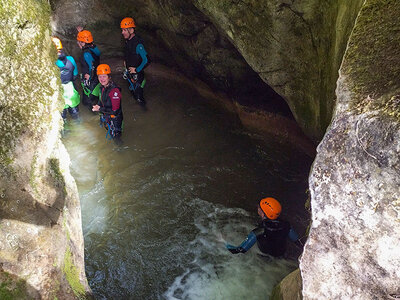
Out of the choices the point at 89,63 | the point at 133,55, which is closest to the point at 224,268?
the point at 133,55

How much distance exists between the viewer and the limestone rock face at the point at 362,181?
2.32 m

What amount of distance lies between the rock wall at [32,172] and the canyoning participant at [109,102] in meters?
2.92

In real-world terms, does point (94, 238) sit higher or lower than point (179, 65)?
lower

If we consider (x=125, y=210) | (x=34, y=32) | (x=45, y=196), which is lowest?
(x=125, y=210)

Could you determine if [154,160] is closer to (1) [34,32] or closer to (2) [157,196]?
(2) [157,196]

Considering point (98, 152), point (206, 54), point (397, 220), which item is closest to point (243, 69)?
point (206, 54)

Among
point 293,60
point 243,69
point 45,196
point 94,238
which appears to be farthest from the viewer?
point 243,69

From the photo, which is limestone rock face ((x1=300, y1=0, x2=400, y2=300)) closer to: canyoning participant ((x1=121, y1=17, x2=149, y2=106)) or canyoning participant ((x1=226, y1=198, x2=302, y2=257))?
canyoning participant ((x1=226, y1=198, x2=302, y2=257))

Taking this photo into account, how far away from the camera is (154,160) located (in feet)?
26.3

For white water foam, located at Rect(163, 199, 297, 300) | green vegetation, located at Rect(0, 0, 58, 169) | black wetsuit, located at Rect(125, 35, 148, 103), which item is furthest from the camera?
black wetsuit, located at Rect(125, 35, 148, 103)

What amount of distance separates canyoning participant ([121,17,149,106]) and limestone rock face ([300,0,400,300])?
686 centimetres

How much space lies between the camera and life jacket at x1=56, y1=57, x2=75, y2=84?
7.87 m

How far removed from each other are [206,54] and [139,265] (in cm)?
553

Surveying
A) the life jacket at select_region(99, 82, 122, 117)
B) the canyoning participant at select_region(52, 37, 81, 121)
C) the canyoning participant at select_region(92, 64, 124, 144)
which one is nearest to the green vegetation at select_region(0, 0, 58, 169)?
the canyoning participant at select_region(92, 64, 124, 144)
